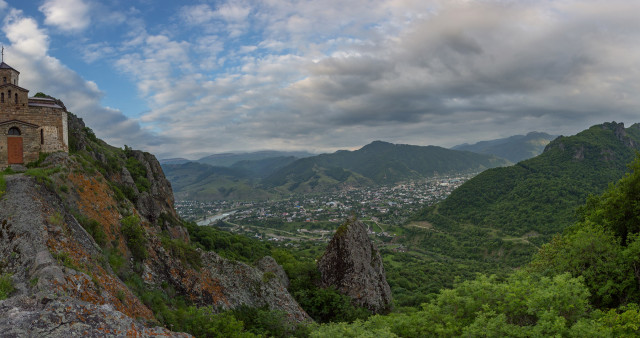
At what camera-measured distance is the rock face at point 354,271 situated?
108ft

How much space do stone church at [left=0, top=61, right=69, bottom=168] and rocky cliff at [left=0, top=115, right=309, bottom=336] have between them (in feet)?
6.47

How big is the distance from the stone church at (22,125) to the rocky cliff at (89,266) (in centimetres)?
197

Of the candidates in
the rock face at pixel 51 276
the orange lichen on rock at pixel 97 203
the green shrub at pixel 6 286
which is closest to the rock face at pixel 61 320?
the rock face at pixel 51 276

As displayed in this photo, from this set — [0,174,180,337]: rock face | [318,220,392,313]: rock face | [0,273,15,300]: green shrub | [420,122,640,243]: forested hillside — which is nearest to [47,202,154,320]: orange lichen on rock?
[0,174,180,337]: rock face

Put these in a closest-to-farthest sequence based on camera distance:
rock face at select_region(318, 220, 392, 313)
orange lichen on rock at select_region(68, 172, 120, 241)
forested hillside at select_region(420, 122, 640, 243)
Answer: orange lichen on rock at select_region(68, 172, 120, 241), rock face at select_region(318, 220, 392, 313), forested hillside at select_region(420, 122, 640, 243)

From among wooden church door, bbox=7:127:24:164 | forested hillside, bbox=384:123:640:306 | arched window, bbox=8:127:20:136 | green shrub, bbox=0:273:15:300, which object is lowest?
forested hillside, bbox=384:123:640:306

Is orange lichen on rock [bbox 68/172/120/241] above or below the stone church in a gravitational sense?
below

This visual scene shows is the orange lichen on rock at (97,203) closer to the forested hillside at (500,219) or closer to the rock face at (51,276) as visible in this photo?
the rock face at (51,276)

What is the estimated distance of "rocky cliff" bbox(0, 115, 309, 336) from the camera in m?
9.84

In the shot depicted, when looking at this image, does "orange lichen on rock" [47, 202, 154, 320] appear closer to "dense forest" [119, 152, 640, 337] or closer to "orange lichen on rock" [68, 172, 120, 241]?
"dense forest" [119, 152, 640, 337]

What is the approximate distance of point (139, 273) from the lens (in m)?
18.7

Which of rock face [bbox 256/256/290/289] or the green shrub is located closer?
the green shrub

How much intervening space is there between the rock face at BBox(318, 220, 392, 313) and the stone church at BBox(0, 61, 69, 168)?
1089 inches

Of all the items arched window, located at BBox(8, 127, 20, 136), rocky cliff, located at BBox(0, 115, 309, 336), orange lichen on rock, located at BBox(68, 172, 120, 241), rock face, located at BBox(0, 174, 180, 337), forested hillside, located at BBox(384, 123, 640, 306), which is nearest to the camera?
rock face, located at BBox(0, 174, 180, 337)
